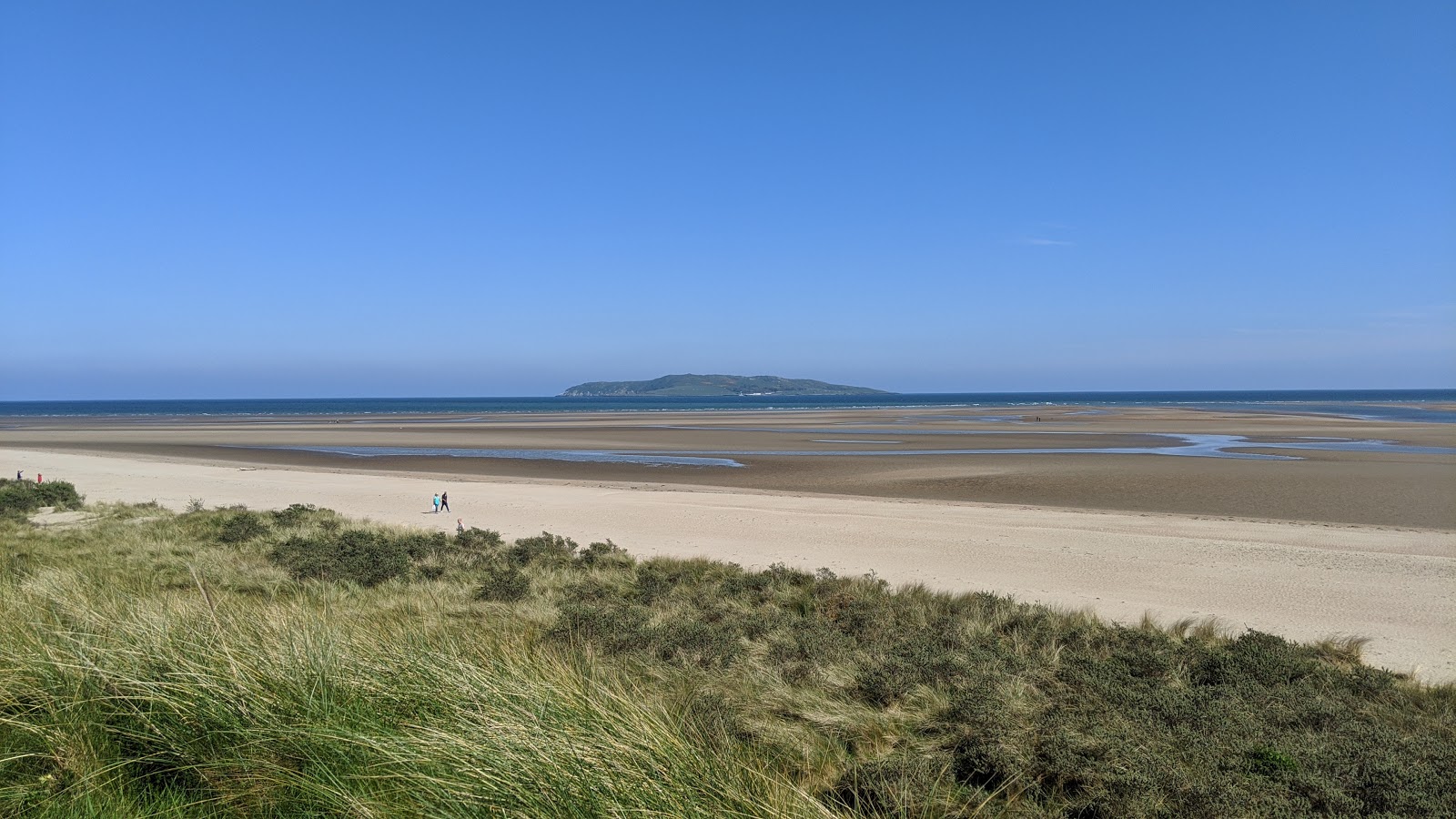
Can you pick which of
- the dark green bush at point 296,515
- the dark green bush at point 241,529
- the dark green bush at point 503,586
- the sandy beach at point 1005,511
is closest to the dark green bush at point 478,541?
the sandy beach at point 1005,511

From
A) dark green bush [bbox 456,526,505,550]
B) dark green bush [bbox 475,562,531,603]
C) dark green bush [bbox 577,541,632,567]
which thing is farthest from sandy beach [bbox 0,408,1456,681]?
dark green bush [bbox 475,562,531,603]

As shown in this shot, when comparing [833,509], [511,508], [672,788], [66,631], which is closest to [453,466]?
[511,508]

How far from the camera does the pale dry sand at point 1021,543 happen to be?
1115 cm

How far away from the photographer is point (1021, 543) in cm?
1634

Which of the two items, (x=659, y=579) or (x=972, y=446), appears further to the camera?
(x=972, y=446)

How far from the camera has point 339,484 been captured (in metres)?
28.1

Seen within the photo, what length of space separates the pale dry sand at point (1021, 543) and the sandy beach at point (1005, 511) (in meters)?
0.07

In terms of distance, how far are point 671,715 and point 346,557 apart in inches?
372

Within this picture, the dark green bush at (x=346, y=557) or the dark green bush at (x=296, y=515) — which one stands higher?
the dark green bush at (x=346, y=557)

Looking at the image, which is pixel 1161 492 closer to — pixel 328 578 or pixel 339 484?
pixel 328 578

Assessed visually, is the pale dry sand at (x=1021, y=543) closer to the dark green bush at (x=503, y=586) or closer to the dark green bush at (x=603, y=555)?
the dark green bush at (x=603, y=555)

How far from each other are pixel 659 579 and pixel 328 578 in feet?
13.7

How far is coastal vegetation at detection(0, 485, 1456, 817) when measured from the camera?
3684mm

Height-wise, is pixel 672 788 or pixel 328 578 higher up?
pixel 672 788
